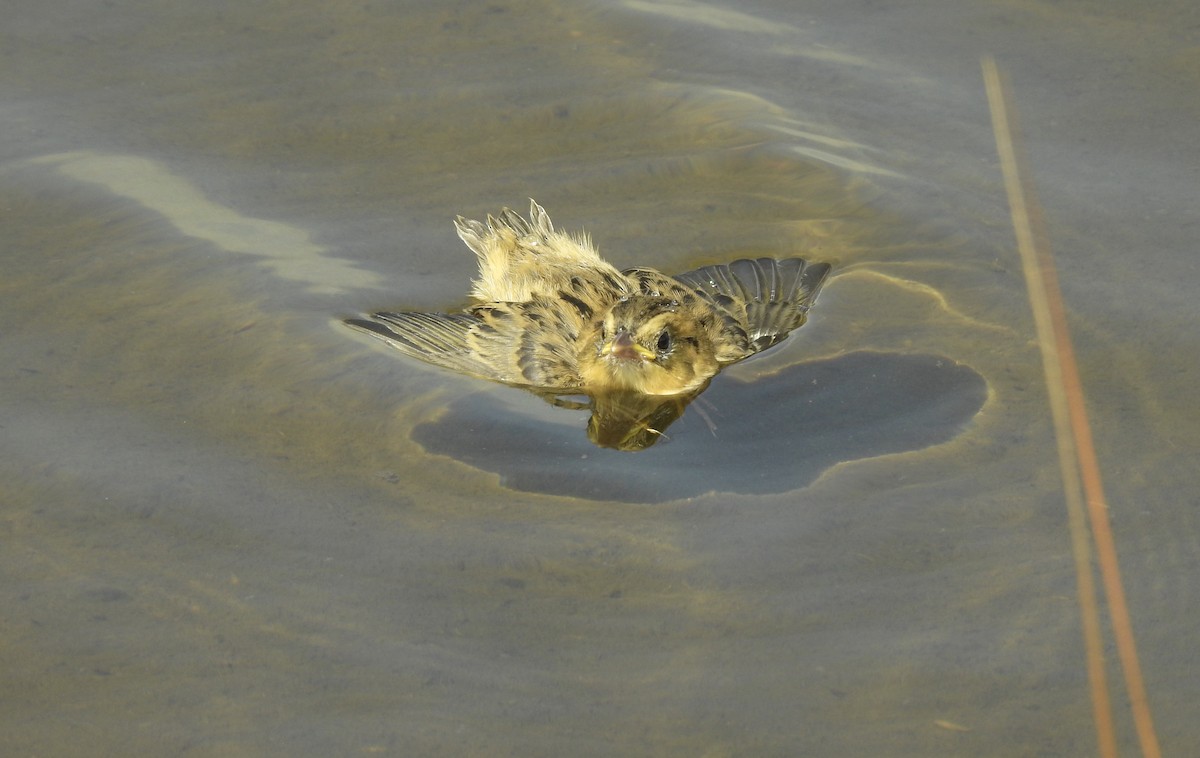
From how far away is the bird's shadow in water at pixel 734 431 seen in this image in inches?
228

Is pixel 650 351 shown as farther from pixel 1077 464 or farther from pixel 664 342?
pixel 1077 464

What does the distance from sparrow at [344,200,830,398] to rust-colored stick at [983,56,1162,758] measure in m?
1.05

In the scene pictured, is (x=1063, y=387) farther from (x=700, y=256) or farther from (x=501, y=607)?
(x=501, y=607)

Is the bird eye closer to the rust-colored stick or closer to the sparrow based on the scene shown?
the sparrow

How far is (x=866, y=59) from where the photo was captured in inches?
332

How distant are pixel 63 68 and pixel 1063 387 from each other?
5742mm

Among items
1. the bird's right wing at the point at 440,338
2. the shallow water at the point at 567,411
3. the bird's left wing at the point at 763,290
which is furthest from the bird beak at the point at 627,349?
the bird's left wing at the point at 763,290

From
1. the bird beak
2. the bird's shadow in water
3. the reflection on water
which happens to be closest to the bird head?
the bird beak

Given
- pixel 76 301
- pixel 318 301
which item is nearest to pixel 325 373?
pixel 318 301

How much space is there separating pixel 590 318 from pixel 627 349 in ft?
1.44

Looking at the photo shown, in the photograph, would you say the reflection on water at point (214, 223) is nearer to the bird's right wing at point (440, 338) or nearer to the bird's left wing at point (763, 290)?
the bird's right wing at point (440, 338)

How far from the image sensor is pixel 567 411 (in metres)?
6.61

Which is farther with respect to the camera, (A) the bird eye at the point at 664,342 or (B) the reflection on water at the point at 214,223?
(B) the reflection on water at the point at 214,223

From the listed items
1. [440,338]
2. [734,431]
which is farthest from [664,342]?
[440,338]
